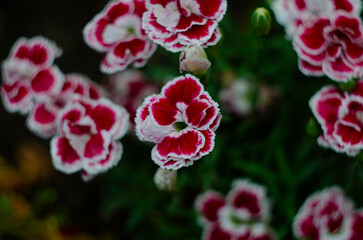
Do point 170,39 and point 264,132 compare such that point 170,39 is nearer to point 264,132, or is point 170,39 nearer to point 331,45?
point 331,45

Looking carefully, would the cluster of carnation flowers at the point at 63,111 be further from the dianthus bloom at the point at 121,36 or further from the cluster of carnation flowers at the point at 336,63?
the cluster of carnation flowers at the point at 336,63

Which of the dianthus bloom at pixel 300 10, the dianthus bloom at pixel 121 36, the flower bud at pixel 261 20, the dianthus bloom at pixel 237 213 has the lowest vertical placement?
the dianthus bloom at pixel 237 213

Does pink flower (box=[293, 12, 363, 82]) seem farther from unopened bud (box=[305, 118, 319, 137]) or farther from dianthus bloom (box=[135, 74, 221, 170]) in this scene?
dianthus bloom (box=[135, 74, 221, 170])

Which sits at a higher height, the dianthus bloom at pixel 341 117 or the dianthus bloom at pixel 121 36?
the dianthus bloom at pixel 121 36

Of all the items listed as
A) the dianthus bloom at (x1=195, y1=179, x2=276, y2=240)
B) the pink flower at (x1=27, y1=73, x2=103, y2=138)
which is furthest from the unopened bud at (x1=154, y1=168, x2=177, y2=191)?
the pink flower at (x1=27, y1=73, x2=103, y2=138)

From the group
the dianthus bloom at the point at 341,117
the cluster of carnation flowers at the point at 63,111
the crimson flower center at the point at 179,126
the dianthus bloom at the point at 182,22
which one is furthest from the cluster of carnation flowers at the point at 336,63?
the cluster of carnation flowers at the point at 63,111

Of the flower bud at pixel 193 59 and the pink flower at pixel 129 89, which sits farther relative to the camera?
the pink flower at pixel 129 89
